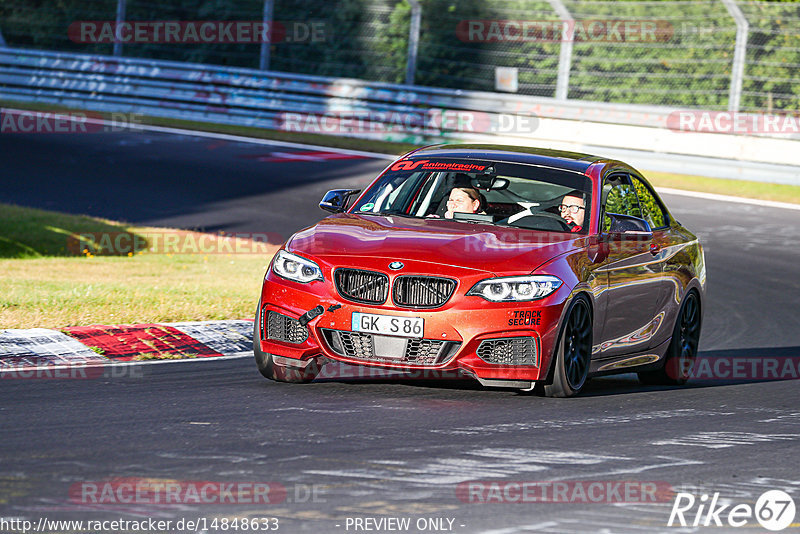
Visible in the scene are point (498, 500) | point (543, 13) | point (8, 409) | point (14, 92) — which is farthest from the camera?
point (14, 92)

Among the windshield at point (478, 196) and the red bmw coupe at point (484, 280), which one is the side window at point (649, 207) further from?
the windshield at point (478, 196)

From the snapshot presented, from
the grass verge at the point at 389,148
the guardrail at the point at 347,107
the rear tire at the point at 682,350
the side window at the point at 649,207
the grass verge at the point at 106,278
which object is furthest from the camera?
the guardrail at the point at 347,107

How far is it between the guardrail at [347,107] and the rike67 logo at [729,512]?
658 inches

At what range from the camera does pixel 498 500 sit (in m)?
5.66

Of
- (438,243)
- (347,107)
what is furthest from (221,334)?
(347,107)

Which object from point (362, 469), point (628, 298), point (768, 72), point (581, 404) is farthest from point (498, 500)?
point (768, 72)

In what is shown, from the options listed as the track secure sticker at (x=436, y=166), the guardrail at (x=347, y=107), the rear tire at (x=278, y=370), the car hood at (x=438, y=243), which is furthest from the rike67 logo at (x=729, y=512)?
the guardrail at (x=347, y=107)

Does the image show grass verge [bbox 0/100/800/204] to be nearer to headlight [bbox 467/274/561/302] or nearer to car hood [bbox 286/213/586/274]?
car hood [bbox 286/213/586/274]

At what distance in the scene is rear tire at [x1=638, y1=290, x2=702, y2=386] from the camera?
995 centimetres

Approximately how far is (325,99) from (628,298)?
1779 centimetres

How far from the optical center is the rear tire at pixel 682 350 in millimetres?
9945

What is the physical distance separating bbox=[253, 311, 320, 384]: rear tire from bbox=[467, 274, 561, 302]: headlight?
1206mm

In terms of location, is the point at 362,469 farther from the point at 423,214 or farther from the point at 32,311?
the point at 32,311

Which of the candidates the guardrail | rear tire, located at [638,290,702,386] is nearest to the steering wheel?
rear tire, located at [638,290,702,386]
